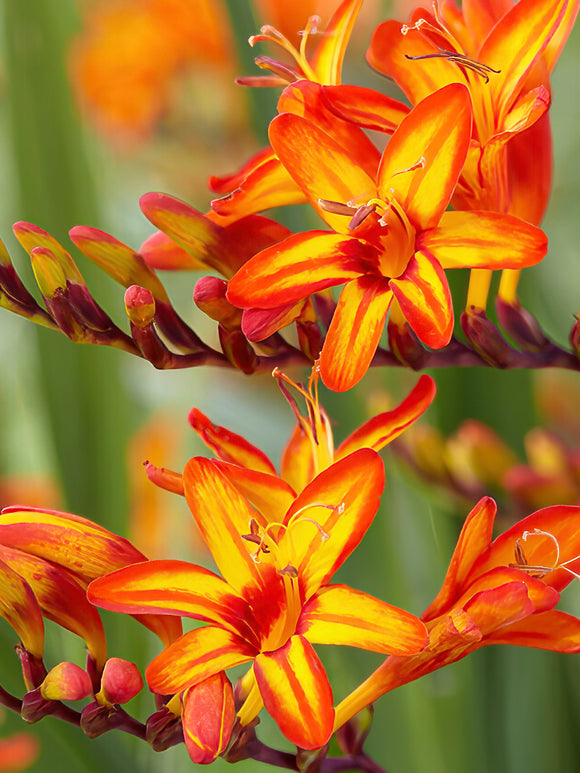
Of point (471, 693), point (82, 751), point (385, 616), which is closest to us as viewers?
point (385, 616)

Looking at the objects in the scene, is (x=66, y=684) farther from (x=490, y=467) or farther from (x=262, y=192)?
(x=490, y=467)

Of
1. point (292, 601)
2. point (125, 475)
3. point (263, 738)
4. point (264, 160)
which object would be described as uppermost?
point (264, 160)

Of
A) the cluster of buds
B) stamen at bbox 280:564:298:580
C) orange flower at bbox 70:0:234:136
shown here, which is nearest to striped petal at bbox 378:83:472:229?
stamen at bbox 280:564:298:580

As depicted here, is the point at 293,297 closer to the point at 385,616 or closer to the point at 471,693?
the point at 385,616

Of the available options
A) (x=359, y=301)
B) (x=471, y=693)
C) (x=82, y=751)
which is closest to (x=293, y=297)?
(x=359, y=301)

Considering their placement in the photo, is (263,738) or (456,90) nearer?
(456,90)

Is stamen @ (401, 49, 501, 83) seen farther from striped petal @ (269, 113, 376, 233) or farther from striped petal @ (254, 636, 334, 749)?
striped petal @ (254, 636, 334, 749)

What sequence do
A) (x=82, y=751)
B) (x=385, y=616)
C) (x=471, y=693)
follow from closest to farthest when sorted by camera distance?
(x=385, y=616) < (x=82, y=751) < (x=471, y=693)
